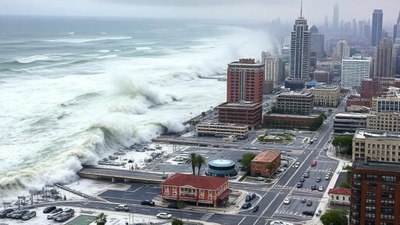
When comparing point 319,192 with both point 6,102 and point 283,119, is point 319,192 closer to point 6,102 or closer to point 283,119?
point 283,119

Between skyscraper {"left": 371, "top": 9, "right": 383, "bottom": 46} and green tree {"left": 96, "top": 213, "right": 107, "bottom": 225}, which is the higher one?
skyscraper {"left": 371, "top": 9, "right": 383, "bottom": 46}

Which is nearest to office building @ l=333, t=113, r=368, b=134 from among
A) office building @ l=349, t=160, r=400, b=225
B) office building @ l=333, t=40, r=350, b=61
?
office building @ l=349, t=160, r=400, b=225

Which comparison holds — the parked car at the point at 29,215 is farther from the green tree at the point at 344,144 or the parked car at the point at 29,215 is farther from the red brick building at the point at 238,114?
the red brick building at the point at 238,114

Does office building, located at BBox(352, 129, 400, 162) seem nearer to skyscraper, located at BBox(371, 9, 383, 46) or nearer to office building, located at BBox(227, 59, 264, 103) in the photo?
office building, located at BBox(227, 59, 264, 103)

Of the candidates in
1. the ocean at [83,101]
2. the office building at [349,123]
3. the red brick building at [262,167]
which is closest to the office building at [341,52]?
the ocean at [83,101]

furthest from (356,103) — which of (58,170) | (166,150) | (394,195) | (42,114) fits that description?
(394,195)
